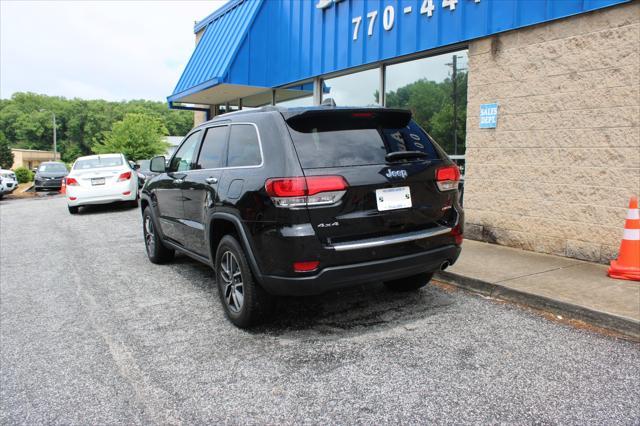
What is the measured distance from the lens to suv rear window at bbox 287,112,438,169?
364cm

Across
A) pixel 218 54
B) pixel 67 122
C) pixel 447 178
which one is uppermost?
pixel 67 122

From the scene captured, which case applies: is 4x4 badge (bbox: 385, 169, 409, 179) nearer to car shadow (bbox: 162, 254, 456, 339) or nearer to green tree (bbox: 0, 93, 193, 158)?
car shadow (bbox: 162, 254, 456, 339)

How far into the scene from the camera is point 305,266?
3.46 m

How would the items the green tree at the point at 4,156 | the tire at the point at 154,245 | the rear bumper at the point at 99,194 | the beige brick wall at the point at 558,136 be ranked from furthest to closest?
the green tree at the point at 4,156, the rear bumper at the point at 99,194, the tire at the point at 154,245, the beige brick wall at the point at 558,136

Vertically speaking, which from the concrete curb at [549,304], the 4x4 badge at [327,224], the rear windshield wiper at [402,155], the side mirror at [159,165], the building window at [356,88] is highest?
the building window at [356,88]

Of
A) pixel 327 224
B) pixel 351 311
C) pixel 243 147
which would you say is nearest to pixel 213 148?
pixel 243 147

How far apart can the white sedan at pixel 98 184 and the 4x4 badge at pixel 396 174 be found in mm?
10671

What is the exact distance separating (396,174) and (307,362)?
4.94ft

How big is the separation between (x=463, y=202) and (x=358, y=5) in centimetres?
419

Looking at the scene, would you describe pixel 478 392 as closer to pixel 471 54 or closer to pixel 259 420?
pixel 259 420

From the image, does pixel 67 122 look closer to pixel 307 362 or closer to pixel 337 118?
pixel 337 118

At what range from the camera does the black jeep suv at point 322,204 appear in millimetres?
3473

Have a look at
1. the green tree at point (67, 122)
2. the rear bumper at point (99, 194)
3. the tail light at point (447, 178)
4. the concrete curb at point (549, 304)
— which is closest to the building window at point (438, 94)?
the concrete curb at point (549, 304)

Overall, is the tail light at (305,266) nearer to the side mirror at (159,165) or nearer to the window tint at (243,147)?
the window tint at (243,147)
